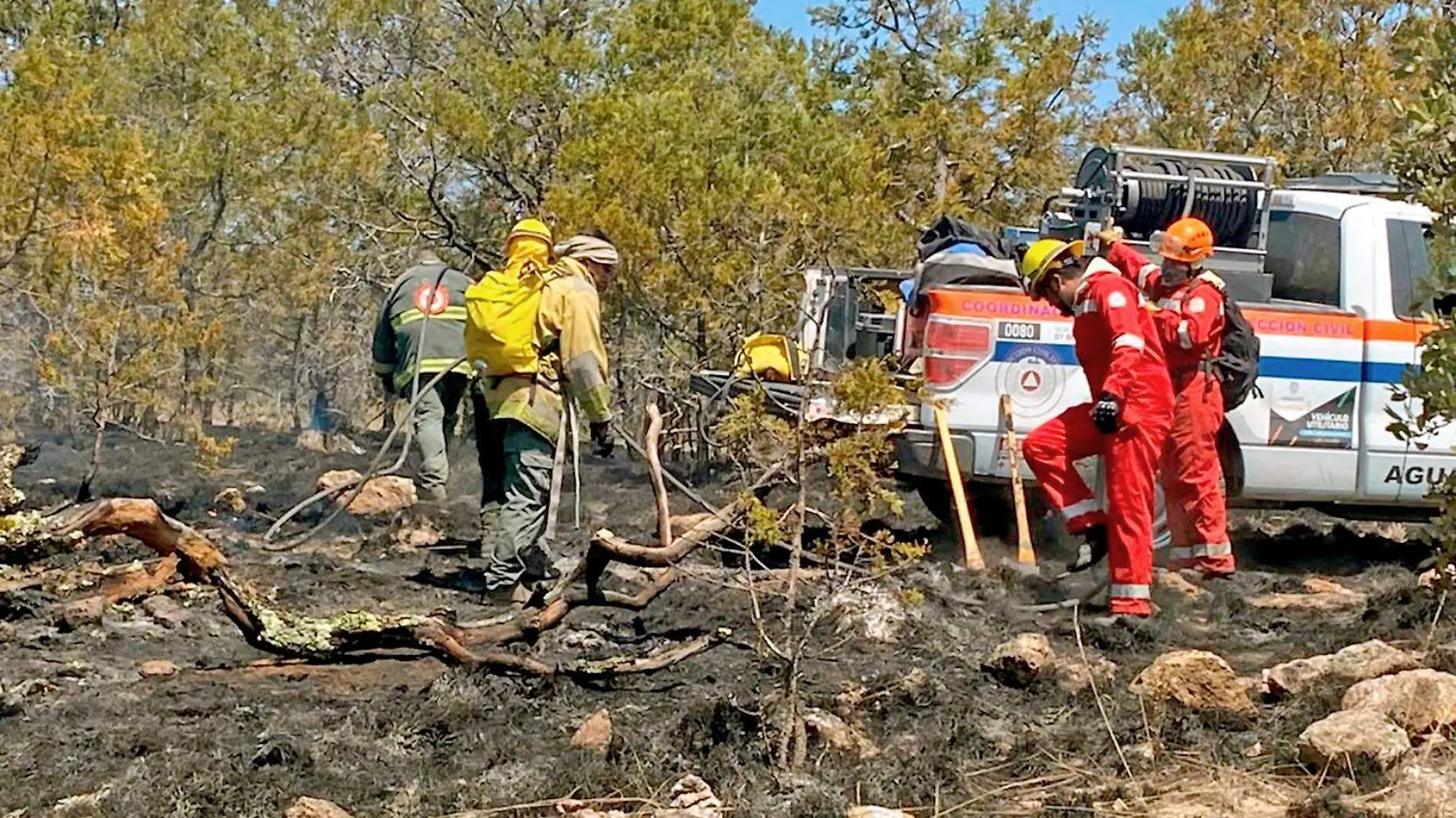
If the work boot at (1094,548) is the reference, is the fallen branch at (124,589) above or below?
below

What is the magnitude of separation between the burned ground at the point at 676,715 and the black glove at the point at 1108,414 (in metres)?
0.80

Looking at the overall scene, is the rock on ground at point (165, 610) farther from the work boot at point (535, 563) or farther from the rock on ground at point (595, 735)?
the rock on ground at point (595, 735)

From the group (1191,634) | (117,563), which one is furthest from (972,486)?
(117,563)

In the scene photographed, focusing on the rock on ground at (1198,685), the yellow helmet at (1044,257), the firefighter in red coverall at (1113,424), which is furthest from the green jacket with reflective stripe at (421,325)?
the rock on ground at (1198,685)

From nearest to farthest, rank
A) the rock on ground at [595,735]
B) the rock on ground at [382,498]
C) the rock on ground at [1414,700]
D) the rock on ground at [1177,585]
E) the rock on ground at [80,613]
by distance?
the rock on ground at [1414,700], the rock on ground at [595,735], the rock on ground at [80,613], the rock on ground at [1177,585], the rock on ground at [382,498]

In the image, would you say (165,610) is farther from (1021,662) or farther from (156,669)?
(1021,662)

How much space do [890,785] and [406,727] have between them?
1368mm

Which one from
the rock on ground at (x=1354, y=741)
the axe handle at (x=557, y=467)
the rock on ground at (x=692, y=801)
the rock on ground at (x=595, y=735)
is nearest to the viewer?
the rock on ground at (x=692, y=801)

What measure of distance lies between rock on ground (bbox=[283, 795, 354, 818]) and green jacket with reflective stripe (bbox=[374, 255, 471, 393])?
15.5 feet

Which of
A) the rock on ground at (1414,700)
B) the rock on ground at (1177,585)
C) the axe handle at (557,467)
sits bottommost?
the rock on ground at (1177,585)

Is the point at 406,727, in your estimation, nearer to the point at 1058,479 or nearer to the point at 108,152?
the point at 1058,479

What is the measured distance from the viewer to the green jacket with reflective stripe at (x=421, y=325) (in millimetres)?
8250

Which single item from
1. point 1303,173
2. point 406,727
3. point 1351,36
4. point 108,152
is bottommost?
point 406,727

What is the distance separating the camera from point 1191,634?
5949 mm
